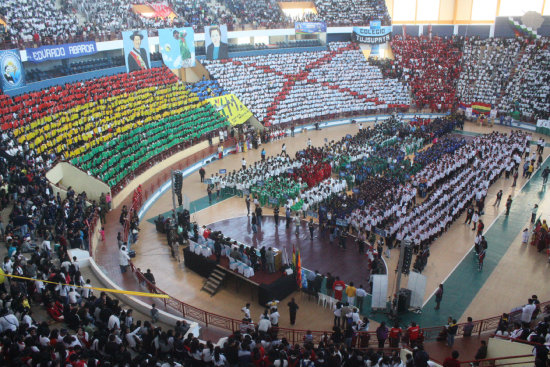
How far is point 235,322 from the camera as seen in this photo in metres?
15.4

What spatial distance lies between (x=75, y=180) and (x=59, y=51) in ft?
42.5

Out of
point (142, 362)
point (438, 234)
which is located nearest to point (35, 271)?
point (142, 362)

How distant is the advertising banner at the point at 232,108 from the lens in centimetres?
4022

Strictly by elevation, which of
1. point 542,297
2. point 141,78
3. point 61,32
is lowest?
point 542,297

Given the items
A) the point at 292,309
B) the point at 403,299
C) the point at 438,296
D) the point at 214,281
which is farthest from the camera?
the point at 214,281

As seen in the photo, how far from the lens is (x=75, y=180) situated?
972 inches

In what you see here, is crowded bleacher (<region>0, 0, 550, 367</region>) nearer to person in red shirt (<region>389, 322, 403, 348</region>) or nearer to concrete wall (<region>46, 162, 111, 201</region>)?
person in red shirt (<region>389, 322, 403, 348</region>)

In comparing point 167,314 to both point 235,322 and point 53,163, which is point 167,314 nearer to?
point 235,322

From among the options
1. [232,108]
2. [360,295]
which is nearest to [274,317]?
[360,295]

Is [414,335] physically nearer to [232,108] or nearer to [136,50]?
[232,108]

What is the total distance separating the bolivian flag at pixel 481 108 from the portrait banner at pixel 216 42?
81.2 feet

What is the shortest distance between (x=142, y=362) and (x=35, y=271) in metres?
5.62

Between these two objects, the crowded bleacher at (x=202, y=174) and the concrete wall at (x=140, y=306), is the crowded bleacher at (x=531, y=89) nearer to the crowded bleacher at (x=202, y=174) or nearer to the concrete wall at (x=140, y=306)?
the crowded bleacher at (x=202, y=174)

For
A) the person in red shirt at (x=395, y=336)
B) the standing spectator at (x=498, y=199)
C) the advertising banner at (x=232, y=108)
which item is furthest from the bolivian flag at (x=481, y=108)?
the person in red shirt at (x=395, y=336)
